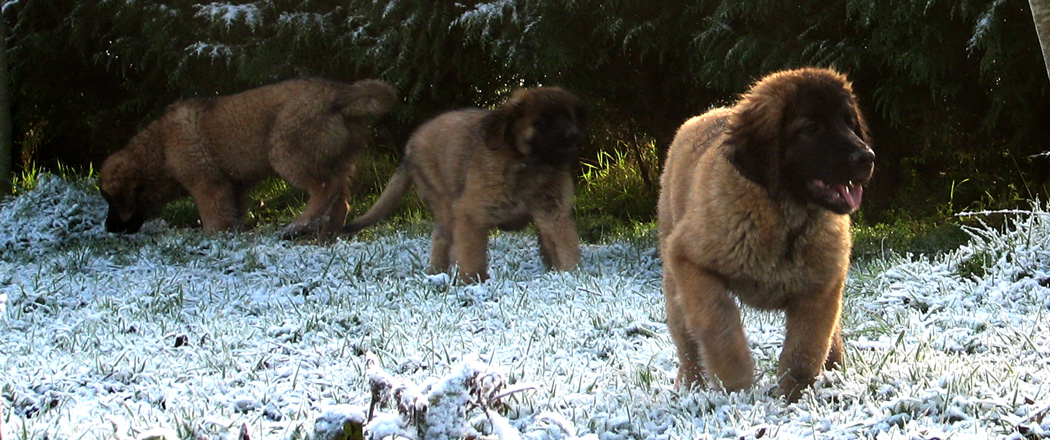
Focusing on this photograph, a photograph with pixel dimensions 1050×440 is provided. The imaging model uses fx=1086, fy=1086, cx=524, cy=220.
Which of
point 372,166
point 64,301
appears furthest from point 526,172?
point 372,166

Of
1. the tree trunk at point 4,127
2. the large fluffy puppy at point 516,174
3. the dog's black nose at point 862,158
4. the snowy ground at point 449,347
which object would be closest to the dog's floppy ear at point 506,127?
the large fluffy puppy at point 516,174

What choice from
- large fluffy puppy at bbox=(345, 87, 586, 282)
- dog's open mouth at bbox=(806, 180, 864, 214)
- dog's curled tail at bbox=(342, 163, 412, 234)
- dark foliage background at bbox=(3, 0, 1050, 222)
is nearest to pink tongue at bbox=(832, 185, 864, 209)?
dog's open mouth at bbox=(806, 180, 864, 214)

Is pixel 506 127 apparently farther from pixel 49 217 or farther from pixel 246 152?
pixel 49 217

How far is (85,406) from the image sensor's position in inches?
164

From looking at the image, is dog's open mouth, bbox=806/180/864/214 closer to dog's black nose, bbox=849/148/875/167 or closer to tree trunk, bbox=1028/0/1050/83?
dog's black nose, bbox=849/148/875/167

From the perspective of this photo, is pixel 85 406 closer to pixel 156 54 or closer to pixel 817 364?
Answer: pixel 817 364

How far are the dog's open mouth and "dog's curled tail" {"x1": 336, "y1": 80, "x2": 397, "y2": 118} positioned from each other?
4982 millimetres

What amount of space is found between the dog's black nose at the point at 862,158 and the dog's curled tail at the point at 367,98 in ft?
16.8

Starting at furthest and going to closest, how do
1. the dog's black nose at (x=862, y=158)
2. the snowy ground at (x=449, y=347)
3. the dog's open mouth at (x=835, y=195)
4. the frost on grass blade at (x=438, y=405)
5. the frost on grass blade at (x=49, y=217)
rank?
the frost on grass blade at (x=49, y=217), the dog's open mouth at (x=835, y=195), the dog's black nose at (x=862, y=158), the snowy ground at (x=449, y=347), the frost on grass blade at (x=438, y=405)

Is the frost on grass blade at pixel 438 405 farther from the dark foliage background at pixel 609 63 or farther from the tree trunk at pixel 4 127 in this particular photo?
the tree trunk at pixel 4 127

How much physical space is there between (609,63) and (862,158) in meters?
5.69

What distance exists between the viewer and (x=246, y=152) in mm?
8891

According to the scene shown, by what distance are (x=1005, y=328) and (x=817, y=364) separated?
148 cm

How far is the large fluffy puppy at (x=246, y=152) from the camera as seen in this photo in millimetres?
8523
